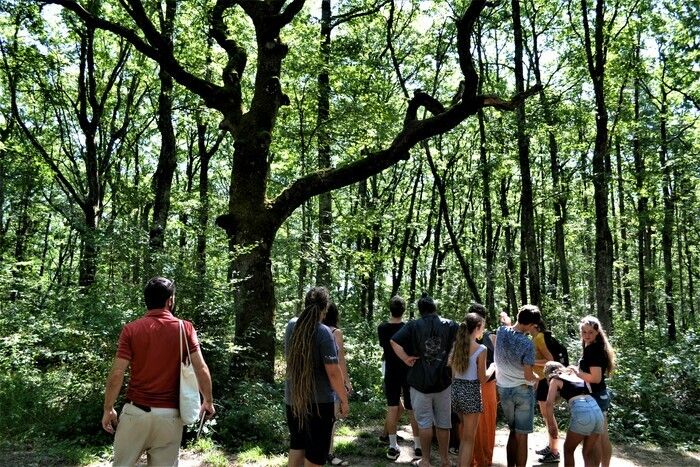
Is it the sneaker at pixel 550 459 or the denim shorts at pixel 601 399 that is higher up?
the denim shorts at pixel 601 399

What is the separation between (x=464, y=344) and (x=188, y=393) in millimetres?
3150

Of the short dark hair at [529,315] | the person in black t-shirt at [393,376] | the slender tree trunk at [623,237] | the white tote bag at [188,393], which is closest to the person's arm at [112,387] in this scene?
the white tote bag at [188,393]

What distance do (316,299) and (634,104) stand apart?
76.7 ft

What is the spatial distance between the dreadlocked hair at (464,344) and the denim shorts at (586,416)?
1.19m

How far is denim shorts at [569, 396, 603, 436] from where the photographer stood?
202 inches

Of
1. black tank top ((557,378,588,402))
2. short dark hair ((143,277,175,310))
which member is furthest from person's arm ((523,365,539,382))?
short dark hair ((143,277,175,310))

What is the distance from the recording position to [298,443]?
4613mm

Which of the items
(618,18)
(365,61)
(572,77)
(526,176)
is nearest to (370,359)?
(526,176)

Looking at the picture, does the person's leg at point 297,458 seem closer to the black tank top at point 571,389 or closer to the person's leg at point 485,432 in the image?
the person's leg at point 485,432

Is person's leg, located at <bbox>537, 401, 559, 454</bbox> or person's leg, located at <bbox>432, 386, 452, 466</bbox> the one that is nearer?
person's leg, located at <bbox>432, 386, 452, 466</bbox>

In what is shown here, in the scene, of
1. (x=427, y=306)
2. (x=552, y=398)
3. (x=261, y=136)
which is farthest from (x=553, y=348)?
(x=261, y=136)

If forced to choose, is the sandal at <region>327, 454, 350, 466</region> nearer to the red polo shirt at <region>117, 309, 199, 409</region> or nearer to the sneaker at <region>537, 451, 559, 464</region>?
the sneaker at <region>537, 451, 559, 464</region>

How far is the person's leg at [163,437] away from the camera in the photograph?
392cm

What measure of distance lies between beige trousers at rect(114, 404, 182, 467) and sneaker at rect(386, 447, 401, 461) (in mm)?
3758
